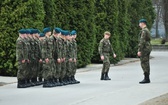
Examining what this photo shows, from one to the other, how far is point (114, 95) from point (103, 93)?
0.84 m

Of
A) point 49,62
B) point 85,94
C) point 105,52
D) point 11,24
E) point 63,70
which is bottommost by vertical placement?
point 85,94

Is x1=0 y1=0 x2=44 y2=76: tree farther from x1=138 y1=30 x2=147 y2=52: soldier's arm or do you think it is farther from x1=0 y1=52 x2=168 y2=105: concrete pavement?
x1=138 y1=30 x2=147 y2=52: soldier's arm

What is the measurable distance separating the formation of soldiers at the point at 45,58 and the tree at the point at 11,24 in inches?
124

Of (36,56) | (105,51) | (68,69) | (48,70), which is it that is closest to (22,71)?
(48,70)

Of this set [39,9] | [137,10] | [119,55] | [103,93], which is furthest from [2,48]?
[137,10]

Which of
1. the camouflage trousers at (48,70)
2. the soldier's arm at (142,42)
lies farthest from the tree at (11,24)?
the soldier's arm at (142,42)

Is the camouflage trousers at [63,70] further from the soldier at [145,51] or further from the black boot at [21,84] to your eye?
the soldier at [145,51]

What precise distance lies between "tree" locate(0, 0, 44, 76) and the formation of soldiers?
10.3 feet

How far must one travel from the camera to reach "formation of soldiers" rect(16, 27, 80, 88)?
18.6m

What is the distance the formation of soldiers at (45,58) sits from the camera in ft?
61.2

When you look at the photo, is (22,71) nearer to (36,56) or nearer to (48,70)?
(48,70)

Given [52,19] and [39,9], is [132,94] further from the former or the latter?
[52,19]

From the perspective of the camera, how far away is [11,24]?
76.2 feet

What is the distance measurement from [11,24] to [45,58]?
5117 mm
